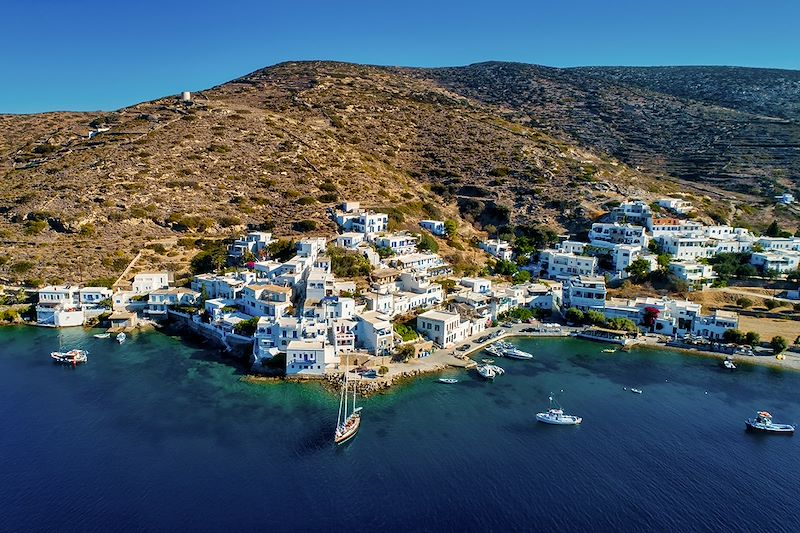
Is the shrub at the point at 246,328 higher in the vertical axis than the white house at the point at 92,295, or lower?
lower

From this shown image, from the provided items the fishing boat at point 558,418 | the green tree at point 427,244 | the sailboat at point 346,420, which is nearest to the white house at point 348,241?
the green tree at point 427,244

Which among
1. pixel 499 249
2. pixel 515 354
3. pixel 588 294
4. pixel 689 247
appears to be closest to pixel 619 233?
pixel 689 247

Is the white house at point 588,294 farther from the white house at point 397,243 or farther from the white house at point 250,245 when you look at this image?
the white house at point 250,245

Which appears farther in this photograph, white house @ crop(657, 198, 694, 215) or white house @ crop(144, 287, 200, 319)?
white house @ crop(657, 198, 694, 215)

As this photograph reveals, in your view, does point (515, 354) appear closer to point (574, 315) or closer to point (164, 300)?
point (574, 315)

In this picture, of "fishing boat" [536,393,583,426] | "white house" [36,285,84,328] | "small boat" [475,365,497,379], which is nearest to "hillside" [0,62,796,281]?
"white house" [36,285,84,328]

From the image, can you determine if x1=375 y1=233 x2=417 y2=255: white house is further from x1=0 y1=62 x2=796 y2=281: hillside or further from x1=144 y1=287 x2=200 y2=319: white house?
x1=144 y1=287 x2=200 y2=319: white house

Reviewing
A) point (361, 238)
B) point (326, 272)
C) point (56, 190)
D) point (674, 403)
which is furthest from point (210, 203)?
point (674, 403)
